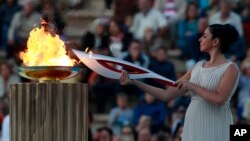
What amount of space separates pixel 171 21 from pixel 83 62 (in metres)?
8.17

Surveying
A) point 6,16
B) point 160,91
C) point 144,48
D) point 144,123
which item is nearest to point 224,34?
point 160,91

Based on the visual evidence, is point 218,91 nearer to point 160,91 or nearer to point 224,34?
point 224,34

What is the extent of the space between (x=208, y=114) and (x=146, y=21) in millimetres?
8452

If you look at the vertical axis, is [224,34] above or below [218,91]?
above

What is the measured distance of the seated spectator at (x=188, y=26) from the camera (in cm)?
1672

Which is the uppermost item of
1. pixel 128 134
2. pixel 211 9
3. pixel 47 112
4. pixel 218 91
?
pixel 211 9

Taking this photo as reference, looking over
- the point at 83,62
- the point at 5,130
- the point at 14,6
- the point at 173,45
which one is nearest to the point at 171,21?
the point at 173,45

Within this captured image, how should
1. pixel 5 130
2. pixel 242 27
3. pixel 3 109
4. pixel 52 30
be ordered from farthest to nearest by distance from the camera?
pixel 242 27 < pixel 3 109 < pixel 5 130 < pixel 52 30

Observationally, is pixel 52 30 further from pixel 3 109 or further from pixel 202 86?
pixel 3 109

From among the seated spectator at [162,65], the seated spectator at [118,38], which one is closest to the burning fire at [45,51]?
the seated spectator at [162,65]

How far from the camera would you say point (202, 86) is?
8.75 metres

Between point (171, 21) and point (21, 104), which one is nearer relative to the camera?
point (21, 104)

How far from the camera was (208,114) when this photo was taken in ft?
28.9

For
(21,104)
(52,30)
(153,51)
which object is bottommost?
(21,104)
